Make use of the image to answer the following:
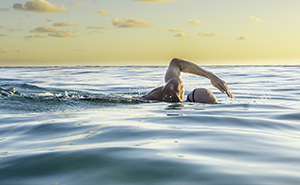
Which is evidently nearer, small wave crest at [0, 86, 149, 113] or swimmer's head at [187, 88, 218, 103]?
Answer: small wave crest at [0, 86, 149, 113]

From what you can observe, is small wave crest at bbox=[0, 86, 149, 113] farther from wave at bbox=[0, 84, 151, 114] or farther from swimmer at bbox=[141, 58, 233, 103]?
swimmer at bbox=[141, 58, 233, 103]

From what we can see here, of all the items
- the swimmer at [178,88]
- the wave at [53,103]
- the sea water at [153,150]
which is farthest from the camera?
the swimmer at [178,88]

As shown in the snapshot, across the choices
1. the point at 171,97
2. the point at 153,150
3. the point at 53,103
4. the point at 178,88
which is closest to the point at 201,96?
the point at 178,88

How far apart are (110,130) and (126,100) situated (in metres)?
3.41

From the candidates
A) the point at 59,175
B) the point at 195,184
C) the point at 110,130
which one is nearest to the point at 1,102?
the point at 110,130

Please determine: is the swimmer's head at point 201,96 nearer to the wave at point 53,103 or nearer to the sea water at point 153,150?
the wave at point 53,103

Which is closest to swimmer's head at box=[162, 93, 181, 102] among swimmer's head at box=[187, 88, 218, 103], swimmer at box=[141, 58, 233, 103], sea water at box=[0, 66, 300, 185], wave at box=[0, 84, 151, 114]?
swimmer at box=[141, 58, 233, 103]

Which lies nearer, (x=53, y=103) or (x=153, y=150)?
(x=153, y=150)

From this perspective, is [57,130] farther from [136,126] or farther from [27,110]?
[27,110]

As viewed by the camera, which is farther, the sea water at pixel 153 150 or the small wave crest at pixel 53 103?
the small wave crest at pixel 53 103

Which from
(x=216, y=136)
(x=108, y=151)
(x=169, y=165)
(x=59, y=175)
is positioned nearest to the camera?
(x=59, y=175)

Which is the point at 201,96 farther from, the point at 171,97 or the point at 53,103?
the point at 53,103

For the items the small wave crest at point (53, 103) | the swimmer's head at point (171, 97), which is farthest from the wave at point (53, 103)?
the swimmer's head at point (171, 97)

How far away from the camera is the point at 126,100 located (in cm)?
705
